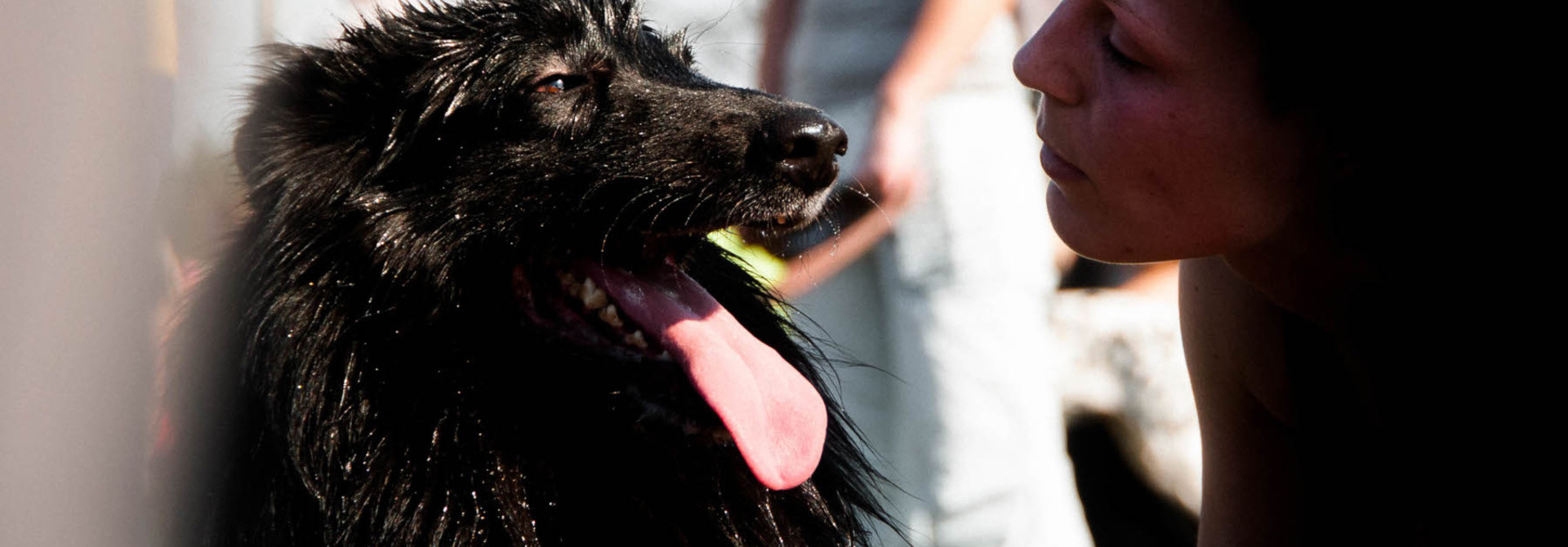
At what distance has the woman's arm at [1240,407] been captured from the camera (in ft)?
6.07

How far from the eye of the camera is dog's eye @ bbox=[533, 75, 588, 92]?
2035 millimetres

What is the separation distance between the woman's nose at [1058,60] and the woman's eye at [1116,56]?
0.04 m

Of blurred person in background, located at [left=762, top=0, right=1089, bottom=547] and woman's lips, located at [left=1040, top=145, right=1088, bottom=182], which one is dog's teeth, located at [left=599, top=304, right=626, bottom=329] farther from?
blurred person in background, located at [left=762, top=0, right=1089, bottom=547]

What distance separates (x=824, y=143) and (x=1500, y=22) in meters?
1.01

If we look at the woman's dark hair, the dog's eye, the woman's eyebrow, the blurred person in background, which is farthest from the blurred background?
the woman's dark hair

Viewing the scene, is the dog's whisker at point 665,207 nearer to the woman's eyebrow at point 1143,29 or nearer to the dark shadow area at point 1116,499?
the woman's eyebrow at point 1143,29

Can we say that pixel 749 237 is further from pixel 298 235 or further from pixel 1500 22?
pixel 1500 22

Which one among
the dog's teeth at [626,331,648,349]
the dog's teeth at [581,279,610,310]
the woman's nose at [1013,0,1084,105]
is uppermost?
the woman's nose at [1013,0,1084,105]

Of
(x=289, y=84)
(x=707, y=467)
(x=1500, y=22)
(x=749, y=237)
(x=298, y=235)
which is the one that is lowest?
(x=707, y=467)

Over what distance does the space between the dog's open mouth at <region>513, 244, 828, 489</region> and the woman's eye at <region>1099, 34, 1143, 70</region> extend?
71 cm

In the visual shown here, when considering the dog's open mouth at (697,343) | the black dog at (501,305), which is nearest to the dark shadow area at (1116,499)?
the black dog at (501,305)

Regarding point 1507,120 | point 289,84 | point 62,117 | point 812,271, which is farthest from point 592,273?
point 62,117

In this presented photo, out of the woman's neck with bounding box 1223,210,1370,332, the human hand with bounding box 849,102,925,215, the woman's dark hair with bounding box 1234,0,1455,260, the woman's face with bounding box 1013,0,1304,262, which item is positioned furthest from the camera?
the human hand with bounding box 849,102,925,215

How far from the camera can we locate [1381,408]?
5.20 ft
